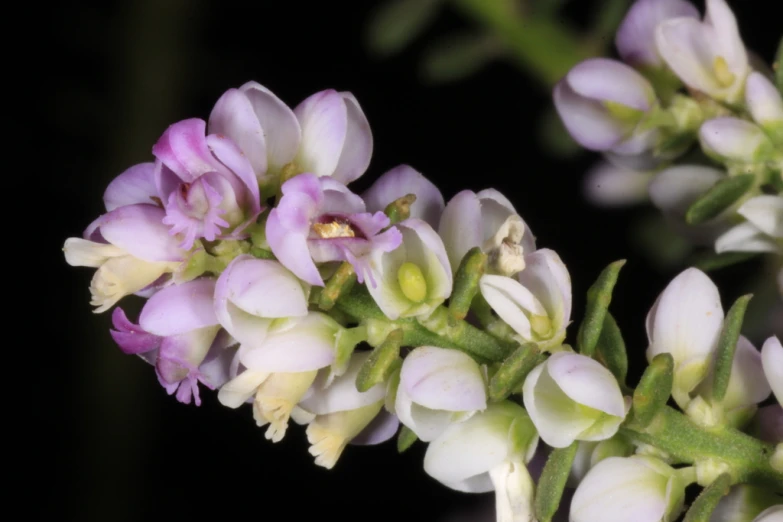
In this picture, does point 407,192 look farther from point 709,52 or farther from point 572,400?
point 709,52

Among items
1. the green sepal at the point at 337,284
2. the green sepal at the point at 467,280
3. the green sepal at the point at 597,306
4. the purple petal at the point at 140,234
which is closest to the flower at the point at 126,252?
the purple petal at the point at 140,234

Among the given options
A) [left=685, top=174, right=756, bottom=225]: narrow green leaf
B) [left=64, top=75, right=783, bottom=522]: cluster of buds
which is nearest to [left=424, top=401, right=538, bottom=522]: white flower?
[left=64, top=75, right=783, bottom=522]: cluster of buds

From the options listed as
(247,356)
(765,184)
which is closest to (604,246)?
(765,184)

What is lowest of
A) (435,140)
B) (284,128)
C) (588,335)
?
(435,140)

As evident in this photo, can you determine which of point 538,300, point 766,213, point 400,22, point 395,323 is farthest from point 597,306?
point 400,22

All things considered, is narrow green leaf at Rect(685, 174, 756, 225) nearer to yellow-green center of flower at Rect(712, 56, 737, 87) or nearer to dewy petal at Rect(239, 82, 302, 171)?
yellow-green center of flower at Rect(712, 56, 737, 87)

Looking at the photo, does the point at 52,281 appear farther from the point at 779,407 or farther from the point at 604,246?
the point at 779,407
